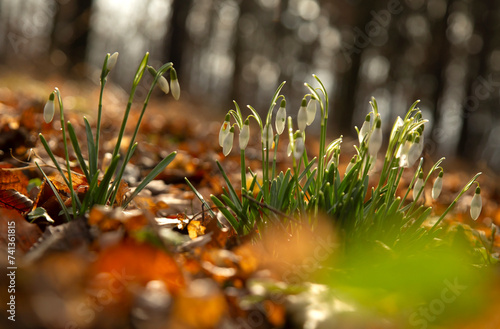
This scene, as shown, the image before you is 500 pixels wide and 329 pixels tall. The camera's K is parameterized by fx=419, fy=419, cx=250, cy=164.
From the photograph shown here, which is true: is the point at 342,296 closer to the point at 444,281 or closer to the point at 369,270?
the point at 369,270

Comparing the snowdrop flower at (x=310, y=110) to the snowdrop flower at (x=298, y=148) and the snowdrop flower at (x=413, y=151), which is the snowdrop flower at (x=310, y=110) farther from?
the snowdrop flower at (x=413, y=151)

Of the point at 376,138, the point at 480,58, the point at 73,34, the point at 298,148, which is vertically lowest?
the point at 73,34

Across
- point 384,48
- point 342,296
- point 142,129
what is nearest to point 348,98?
point 384,48

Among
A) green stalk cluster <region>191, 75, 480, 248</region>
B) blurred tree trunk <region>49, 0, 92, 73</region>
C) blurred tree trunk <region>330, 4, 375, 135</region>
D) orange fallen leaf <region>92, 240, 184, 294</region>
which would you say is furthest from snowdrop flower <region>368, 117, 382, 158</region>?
blurred tree trunk <region>330, 4, 375, 135</region>

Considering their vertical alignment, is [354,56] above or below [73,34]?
above

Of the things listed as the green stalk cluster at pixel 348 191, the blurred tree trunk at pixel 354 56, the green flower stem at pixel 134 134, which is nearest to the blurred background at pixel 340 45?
the blurred tree trunk at pixel 354 56

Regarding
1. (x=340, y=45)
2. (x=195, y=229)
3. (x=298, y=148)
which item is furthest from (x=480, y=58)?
(x=195, y=229)

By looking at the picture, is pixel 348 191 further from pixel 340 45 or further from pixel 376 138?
pixel 340 45
